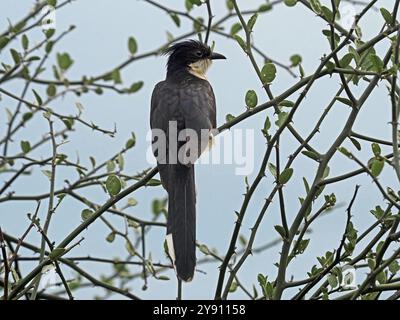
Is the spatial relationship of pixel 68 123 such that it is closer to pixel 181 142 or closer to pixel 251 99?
pixel 181 142

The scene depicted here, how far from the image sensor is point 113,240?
5.11 meters

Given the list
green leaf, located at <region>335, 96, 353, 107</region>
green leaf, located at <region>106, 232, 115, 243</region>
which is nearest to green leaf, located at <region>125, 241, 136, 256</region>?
green leaf, located at <region>106, 232, 115, 243</region>

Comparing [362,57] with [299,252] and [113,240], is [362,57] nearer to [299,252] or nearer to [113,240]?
[299,252]

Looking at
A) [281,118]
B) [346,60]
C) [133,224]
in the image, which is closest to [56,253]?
[281,118]

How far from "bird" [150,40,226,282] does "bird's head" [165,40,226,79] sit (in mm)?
16

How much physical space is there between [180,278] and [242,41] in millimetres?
1173

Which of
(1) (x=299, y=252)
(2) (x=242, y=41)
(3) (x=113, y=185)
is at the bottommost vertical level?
(1) (x=299, y=252)

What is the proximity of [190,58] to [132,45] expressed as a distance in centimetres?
44

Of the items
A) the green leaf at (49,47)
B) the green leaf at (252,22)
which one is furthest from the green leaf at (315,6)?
the green leaf at (49,47)
